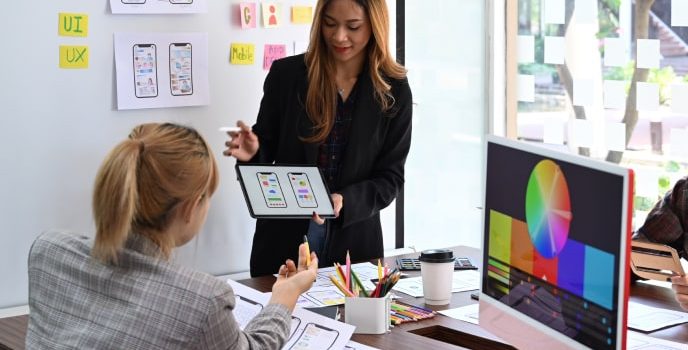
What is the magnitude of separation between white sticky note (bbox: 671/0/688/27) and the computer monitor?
1809mm

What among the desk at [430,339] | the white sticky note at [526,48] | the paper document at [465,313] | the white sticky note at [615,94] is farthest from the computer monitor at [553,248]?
the white sticky note at [526,48]

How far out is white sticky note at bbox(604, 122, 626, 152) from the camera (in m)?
3.72

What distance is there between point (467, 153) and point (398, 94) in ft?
4.73

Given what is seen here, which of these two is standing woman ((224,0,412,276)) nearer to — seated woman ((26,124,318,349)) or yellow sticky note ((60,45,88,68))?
yellow sticky note ((60,45,88,68))


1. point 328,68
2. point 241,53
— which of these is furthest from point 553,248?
point 241,53

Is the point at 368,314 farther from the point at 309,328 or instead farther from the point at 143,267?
the point at 143,267

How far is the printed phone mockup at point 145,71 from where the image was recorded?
3.15 m

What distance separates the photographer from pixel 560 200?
1.69m

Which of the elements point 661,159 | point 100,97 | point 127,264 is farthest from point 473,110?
point 127,264

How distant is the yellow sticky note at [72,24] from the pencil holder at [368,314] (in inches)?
55.9

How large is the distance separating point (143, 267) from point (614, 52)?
2.60 meters

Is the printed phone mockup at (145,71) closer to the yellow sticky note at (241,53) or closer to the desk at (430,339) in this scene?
the yellow sticky note at (241,53)

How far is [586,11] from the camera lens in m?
3.80

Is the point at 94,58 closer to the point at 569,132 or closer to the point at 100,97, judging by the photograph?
the point at 100,97
